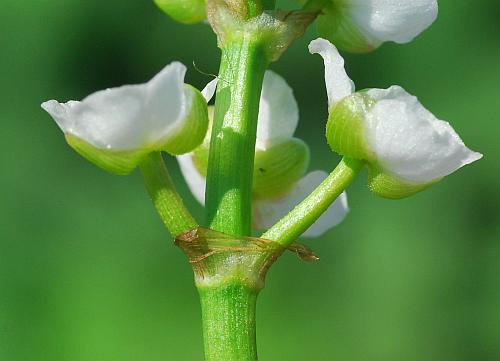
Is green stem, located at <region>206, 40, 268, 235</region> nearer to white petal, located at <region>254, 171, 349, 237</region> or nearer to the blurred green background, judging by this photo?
white petal, located at <region>254, 171, 349, 237</region>

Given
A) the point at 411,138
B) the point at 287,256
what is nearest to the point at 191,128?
the point at 411,138

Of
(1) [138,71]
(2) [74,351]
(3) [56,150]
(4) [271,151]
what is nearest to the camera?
(4) [271,151]

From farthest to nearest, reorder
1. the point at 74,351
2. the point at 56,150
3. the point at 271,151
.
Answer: the point at 56,150
the point at 74,351
the point at 271,151

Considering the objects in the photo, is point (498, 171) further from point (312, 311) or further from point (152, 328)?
point (152, 328)

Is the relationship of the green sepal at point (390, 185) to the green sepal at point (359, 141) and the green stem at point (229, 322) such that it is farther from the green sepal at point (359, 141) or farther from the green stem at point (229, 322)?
the green stem at point (229, 322)

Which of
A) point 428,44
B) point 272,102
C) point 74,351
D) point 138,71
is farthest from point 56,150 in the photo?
point 272,102

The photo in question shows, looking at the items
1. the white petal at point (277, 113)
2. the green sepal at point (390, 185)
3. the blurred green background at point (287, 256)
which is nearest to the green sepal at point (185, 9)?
the white petal at point (277, 113)

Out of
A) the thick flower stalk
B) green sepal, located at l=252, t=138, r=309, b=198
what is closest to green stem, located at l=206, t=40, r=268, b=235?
the thick flower stalk

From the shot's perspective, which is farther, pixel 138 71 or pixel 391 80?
pixel 138 71

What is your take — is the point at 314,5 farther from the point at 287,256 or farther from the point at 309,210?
the point at 287,256
